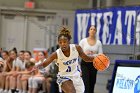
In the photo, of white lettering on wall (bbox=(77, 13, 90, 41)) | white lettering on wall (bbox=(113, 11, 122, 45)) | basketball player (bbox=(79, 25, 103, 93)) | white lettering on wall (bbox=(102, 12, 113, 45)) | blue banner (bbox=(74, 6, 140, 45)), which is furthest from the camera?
white lettering on wall (bbox=(77, 13, 90, 41))

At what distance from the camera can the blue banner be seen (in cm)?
1020

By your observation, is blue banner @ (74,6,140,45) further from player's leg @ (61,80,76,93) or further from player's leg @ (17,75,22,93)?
player's leg @ (61,80,76,93)

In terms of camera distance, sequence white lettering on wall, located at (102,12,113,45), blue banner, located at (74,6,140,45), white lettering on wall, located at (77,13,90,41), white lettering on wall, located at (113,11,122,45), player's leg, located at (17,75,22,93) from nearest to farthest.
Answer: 1. blue banner, located at (74,6,140,45)
2. white lettering on wall, located at (113,11,122,45)
3. white lettering on wall, located at (102,12,113,45)
4. player's leg, located at (17,75,22,93)
5. white lettering on wall, located at (77,13,90,41)

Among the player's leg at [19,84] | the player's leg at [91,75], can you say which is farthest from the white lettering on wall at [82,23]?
the player's leg at [91,75]

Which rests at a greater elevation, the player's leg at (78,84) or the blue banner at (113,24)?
the blue banner at (113,24)

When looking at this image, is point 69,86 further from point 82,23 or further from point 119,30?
point 82,23

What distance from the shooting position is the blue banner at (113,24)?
10203mm

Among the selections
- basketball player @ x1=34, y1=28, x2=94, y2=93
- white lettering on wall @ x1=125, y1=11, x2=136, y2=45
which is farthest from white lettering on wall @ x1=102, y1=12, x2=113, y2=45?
basketball player @ x1=34, y1=28, x2=94, y2=93

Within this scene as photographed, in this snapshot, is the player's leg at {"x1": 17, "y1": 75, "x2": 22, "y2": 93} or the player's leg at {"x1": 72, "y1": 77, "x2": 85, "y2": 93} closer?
the player's leg at {"x1": 72, "y1": 77, "x2": 85, "y2": 93}

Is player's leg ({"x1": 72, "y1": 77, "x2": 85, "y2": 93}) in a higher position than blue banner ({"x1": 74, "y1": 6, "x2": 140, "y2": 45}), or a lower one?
lower

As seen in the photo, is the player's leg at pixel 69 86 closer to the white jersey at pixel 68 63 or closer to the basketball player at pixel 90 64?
the white jersey at pixel 68 63

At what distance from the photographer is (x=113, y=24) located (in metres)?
11.0

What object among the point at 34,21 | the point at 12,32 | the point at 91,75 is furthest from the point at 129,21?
the point at 12,32

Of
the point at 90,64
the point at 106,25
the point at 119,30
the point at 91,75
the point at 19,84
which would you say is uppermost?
the point at 106,25
